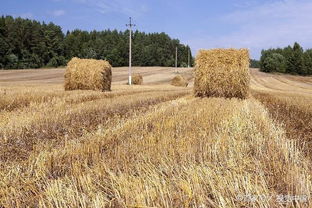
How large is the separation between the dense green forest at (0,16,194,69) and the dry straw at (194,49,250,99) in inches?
2047

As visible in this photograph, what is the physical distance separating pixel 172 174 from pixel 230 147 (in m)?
1.08

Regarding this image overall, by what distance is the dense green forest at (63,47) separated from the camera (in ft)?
264

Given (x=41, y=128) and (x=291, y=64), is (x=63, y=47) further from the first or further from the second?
(x=41, y=128)

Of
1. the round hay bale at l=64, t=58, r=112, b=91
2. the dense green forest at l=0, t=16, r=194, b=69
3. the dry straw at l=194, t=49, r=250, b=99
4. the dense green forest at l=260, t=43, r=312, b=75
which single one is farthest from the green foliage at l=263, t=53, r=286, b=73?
the dry straw at l=194, t=49, r=250, b=99

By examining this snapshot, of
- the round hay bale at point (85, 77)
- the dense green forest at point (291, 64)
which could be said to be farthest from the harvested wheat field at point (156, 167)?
the dense green forest at point (291, 64)

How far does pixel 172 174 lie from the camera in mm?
2910

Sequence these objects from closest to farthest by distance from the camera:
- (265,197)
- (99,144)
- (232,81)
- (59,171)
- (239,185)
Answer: (265,197)
(239,185)
(59,171)
(99,144)
(232,81)

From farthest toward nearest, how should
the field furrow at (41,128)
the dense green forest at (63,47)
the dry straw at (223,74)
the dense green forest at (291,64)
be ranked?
the dense green forest at (291,64), the dense green forest at (63,47), the dry straw at (223,74), the field furrow at (41,128)

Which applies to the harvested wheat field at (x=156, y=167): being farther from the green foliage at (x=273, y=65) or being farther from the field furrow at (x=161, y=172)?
the green foliage at (x=273, y=65)

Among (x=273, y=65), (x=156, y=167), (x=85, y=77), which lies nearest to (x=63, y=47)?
(x=273, y=65)

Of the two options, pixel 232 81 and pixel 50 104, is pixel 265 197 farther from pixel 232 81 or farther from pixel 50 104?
pixel 232 81

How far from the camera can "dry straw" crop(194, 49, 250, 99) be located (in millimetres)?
12453

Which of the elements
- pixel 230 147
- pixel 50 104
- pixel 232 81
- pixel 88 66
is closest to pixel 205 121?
pixel 230 147

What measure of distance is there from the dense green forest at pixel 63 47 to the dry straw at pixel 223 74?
5198cm
